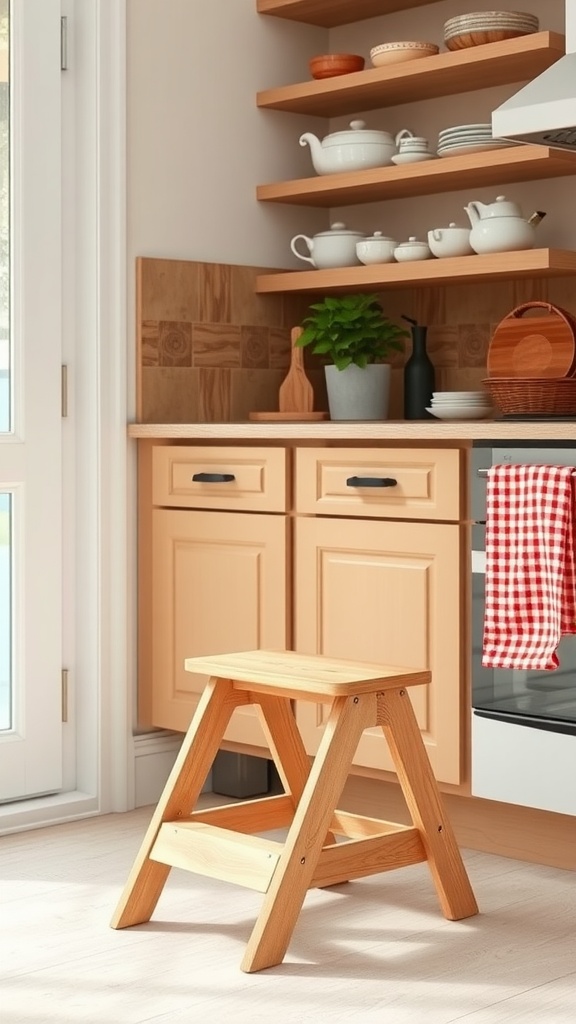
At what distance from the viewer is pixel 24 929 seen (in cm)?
270

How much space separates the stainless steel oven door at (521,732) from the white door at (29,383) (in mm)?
1101

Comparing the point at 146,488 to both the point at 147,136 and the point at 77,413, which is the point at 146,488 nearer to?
the point at 77,413

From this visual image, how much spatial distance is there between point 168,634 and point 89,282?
88 centimetres

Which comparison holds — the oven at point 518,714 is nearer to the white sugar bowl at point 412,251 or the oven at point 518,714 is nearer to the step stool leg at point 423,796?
the step stool leg at point 423,796

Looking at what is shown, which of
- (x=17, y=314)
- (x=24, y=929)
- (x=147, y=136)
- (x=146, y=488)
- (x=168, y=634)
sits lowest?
(x=24, y=929)

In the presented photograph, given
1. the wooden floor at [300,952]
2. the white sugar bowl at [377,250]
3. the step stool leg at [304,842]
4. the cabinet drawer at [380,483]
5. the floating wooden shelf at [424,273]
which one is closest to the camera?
Result: the wooden floor at [300,952]

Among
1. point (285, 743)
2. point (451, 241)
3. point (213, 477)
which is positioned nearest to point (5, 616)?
point (213, 477)

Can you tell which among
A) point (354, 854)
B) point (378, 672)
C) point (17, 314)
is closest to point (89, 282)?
point (17, 314)

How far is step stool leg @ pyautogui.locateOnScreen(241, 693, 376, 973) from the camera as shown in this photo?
242 cm

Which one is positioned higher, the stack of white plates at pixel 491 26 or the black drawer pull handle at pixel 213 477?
the stack of white plates at pixel 491 26

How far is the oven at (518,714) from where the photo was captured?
2.84m

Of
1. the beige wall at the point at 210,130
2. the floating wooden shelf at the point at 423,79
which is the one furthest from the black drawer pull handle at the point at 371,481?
the floating wooden shelf at the point at 423,79

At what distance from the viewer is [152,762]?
367 cm

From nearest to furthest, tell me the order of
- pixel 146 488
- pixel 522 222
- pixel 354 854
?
pixel 354 854
pixel 522 222
pixel 146 488
